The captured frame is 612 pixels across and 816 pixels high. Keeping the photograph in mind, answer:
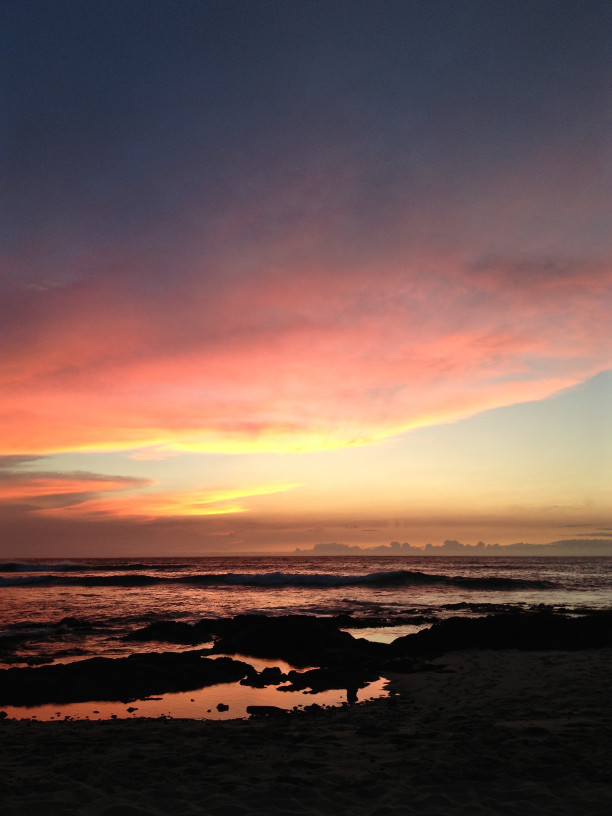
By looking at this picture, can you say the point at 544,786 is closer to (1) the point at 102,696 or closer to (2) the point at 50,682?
(1) the point at 102,696

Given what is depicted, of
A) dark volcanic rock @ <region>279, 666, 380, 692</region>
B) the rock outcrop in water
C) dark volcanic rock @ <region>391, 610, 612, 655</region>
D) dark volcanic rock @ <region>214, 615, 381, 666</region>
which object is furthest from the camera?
dark volcanic rock @ <region>391, 610, 612, 655</region>

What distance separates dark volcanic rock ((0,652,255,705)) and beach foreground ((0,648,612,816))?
109 inches

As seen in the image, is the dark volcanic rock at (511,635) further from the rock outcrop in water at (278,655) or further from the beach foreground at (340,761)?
the beach foreground at (340,761)

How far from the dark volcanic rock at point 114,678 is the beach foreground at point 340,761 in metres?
2.78

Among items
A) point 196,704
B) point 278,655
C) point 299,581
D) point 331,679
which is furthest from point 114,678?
point 299,581

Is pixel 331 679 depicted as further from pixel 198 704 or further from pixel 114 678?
pixel 114 678

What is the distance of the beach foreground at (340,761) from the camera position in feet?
20.4

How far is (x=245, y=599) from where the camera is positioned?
41.2m

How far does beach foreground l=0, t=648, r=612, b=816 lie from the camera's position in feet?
20.4

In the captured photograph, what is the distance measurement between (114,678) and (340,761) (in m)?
8.37

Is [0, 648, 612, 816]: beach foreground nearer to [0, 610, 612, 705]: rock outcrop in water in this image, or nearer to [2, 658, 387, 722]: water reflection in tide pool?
[2, 658, 387, 722]: water reflection in tide pool

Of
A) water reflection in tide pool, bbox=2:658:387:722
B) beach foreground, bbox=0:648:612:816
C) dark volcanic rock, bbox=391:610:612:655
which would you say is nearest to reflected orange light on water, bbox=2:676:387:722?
water reflection in tide pool, bbox=2:658:387:722

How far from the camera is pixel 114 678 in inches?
545

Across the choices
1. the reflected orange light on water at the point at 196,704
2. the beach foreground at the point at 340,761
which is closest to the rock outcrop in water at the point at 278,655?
the reflected orange light on water at the point at 196,704
